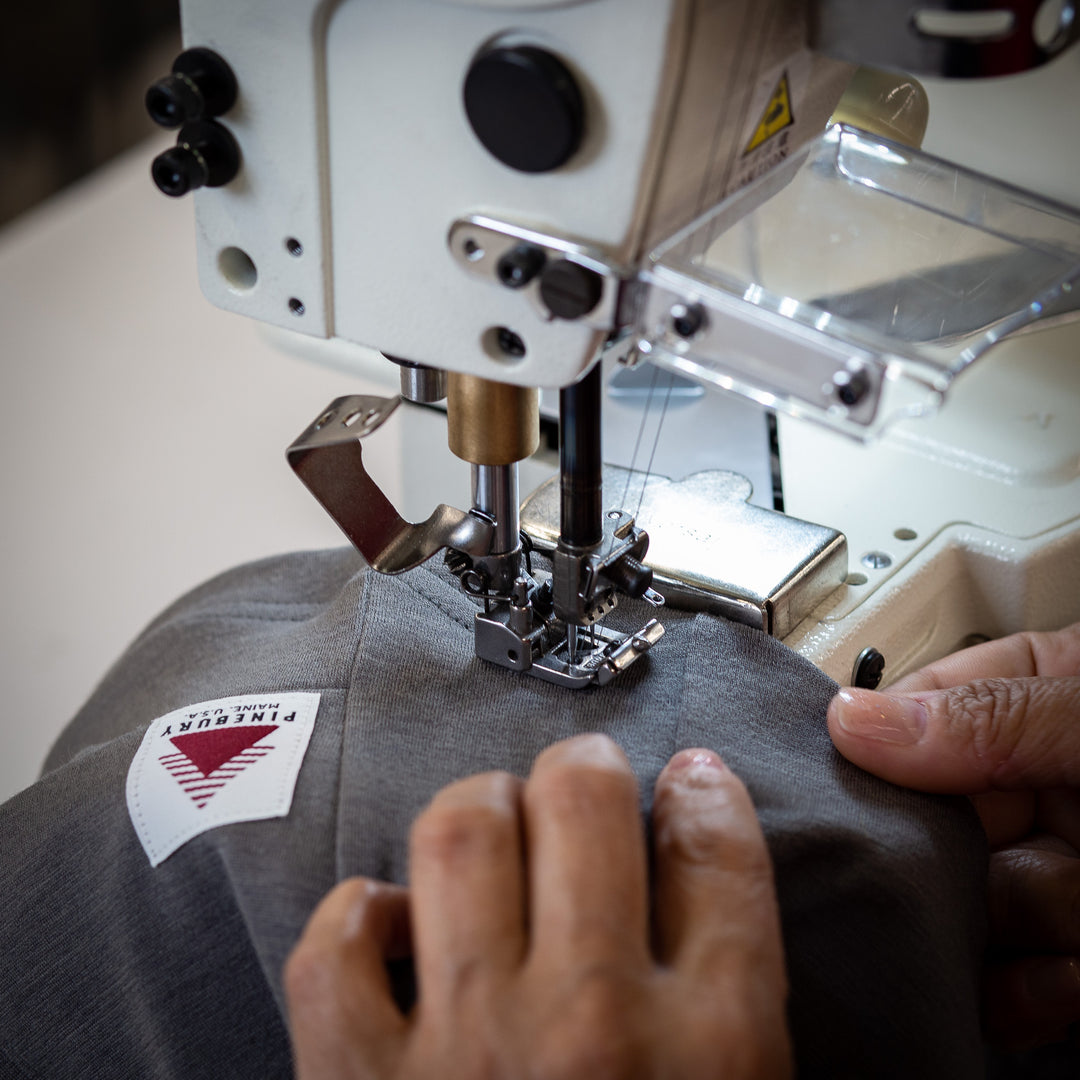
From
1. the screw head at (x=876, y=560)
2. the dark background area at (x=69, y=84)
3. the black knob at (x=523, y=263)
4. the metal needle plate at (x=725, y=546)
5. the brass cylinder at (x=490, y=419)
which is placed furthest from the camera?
the dark background area at (x=69, y=84)

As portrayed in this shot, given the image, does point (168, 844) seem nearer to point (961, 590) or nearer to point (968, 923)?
point (968, 923)

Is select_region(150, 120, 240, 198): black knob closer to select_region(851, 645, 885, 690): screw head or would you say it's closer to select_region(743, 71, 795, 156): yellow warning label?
select_region(743, 71, 795, 156): yellow warning label

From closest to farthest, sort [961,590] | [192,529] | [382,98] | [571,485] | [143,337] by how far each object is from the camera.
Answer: [382,98]
[571,485]
[961,590]
[192,529]
[143,337]

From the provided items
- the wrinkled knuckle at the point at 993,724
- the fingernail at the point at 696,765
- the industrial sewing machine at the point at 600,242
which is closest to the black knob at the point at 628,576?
the industrial sewing machine at the point at 600,242

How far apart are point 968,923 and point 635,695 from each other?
0.78ft

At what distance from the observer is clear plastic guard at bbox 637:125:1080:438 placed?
625 mm

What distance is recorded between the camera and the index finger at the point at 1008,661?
3.17 feet

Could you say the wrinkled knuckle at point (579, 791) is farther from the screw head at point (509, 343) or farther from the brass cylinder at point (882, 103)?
the brass cylinder at point (882, 103)

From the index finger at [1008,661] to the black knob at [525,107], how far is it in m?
0.50

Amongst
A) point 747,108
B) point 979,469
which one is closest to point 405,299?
point 747,108

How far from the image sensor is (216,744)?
31.3 inches

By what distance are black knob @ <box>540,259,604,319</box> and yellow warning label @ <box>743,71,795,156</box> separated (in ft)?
0.46

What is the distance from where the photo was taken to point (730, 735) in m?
0.81

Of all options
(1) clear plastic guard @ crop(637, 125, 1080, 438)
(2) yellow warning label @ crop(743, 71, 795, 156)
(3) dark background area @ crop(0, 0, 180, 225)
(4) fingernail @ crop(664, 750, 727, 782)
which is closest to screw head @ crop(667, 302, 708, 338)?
(1) clear plastic guard @ crop(637, 125, 1080, 438)
